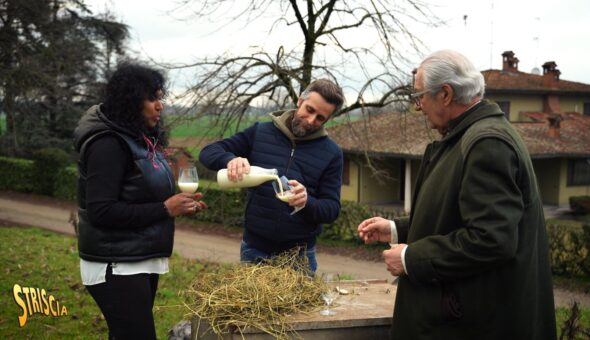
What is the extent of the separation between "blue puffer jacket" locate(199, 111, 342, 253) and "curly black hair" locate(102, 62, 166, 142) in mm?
565

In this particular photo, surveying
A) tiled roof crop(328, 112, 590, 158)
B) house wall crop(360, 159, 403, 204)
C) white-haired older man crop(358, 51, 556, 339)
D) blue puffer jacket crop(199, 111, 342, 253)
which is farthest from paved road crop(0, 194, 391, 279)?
house wall crop(360, 159, 403, 204)

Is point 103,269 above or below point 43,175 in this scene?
above

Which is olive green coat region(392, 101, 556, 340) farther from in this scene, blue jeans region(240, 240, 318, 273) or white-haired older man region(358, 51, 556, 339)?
blue jeans region(240, 240, 318, 273)

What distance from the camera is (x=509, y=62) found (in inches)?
1246

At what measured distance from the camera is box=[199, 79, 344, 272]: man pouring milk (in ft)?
10.8

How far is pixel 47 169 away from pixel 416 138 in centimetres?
1357

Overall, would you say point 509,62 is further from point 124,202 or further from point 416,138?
point 124,202

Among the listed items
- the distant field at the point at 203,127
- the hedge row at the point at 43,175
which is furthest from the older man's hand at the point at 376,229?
the hedge row at the point at 43,175

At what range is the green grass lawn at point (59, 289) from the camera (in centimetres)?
516

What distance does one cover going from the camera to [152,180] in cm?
291

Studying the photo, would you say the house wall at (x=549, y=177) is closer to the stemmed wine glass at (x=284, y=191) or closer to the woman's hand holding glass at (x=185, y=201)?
the stemmed wine glass at (x=284, y=191)

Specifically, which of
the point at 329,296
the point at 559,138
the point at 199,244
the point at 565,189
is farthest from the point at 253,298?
the point at 565,189

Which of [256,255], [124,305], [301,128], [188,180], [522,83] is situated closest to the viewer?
[124,305]

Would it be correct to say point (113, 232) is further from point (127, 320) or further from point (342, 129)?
point (342, 129)
